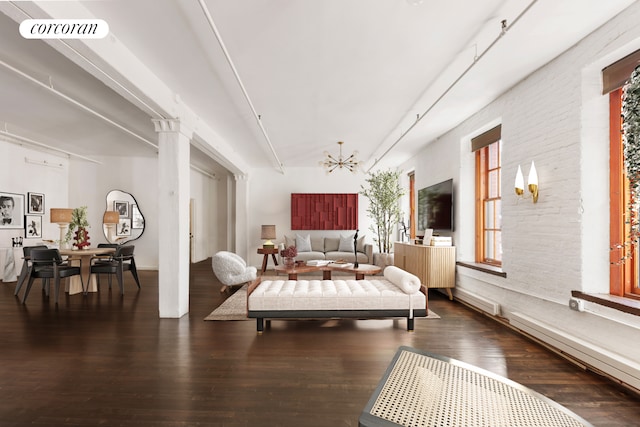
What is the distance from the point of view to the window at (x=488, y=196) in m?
5.14

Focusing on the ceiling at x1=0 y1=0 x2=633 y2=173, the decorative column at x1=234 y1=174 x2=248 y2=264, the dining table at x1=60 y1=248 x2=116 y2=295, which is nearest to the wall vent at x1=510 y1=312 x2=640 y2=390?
the ceiling at x1=0 y1=0 x2=633 y2=173

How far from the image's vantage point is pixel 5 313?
475 centimetres

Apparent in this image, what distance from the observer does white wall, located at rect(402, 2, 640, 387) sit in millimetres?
2902

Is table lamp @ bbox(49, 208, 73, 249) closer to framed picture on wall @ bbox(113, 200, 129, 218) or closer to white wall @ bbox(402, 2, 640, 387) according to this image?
framed picture on wall @ bbox(113, 200, 129, 218)

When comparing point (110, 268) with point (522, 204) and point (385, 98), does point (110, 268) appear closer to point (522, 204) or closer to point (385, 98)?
point (385, 98)

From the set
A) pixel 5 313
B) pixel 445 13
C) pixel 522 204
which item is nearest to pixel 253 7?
pixel 445 13

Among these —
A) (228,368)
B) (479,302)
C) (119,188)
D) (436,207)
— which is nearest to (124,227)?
(119,188)

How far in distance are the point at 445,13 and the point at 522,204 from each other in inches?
96.4

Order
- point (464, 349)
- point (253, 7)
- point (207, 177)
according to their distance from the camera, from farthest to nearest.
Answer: point (207, 177), point (464, 349), point (253, 7)

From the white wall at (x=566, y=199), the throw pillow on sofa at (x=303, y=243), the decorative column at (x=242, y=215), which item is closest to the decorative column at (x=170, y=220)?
the white wall at (x=566, y=199)

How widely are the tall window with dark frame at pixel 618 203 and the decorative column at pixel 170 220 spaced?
15.4ft

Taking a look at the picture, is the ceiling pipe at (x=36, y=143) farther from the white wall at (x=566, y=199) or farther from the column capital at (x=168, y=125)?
the white wall at (x=566, y=199)

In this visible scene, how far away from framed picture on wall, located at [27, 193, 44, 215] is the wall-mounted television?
8.58 m

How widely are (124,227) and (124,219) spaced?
0.68 feet
